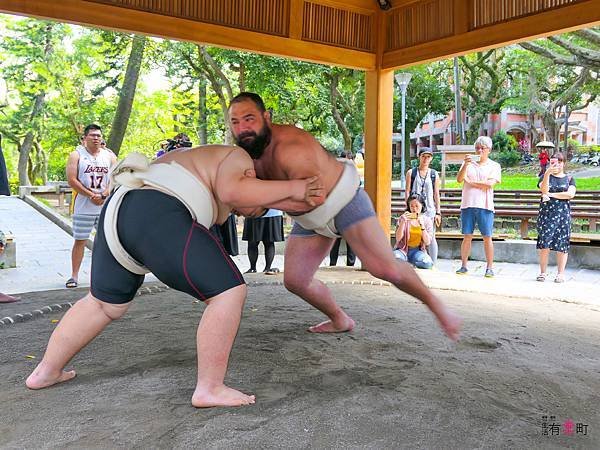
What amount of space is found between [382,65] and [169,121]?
11422mm

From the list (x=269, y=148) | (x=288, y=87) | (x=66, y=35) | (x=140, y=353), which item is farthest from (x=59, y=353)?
(x=66, y=35)

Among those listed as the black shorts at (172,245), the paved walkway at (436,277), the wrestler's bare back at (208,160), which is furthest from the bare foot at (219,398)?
the paved walkway at (436,277)

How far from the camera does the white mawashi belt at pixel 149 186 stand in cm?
172

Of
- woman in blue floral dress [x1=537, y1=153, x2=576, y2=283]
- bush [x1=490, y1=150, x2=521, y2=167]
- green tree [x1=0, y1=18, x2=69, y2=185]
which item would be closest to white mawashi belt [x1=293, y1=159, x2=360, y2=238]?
woman in blue floral dress [x1=537, y1=153, x2=576, y2=283]

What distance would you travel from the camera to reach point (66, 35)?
39.9 ft

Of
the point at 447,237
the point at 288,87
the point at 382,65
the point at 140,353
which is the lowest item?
the point at 140,353

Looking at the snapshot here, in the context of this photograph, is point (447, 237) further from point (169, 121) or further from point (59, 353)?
point (169, 121)

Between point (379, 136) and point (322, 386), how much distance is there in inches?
120

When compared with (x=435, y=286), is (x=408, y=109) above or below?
above

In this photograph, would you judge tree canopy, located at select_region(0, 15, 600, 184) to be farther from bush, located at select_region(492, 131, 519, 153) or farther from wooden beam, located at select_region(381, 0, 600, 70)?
wooden beam, located at select_region(381, 0, 600, 70)

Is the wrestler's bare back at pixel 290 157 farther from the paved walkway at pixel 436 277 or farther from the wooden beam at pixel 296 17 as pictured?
the wooden beam at pixel 296 17

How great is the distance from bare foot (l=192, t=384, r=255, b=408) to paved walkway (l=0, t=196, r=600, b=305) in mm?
2312

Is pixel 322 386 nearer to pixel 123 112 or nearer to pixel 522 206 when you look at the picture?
pixel 123 112

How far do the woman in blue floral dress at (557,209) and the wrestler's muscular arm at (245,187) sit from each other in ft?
10.8
